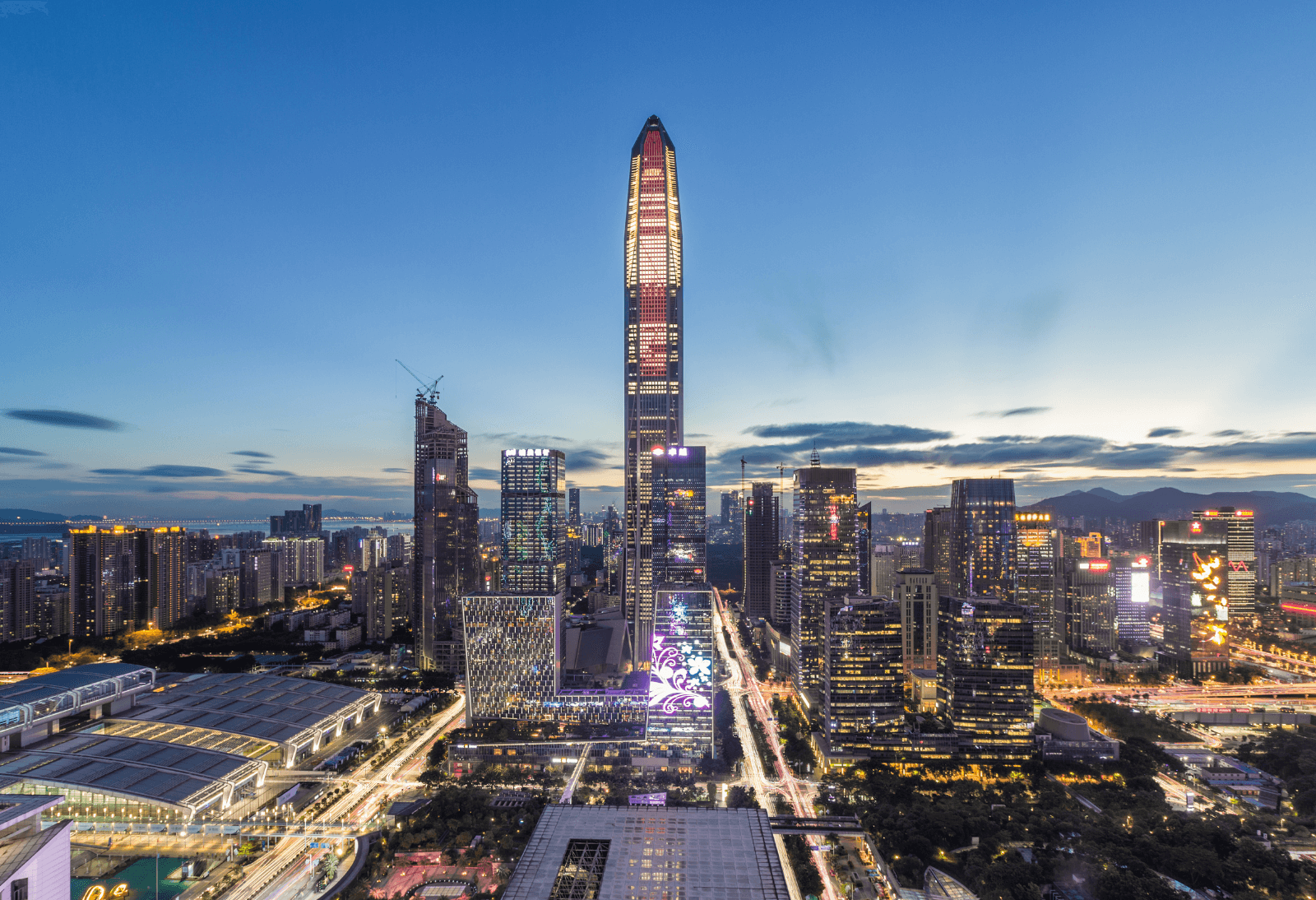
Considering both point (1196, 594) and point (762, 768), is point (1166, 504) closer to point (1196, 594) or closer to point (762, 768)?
point (1196, 594)

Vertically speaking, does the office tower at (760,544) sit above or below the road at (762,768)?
above

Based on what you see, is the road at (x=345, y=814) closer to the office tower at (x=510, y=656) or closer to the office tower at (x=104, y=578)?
the office tower at (x=510, y=656)

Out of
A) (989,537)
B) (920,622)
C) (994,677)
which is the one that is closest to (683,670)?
(994,677)

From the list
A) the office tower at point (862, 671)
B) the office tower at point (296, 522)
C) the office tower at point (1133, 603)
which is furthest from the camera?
the office tower at point (296, 522)

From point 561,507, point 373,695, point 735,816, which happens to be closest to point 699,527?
point 561,507

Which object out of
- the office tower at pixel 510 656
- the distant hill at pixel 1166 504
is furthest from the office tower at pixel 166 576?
the distant hill at pixel 1166 504

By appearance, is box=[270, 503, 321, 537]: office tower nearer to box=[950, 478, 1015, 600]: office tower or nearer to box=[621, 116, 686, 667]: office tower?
box=[621, 116, 686, 667]: office tower
